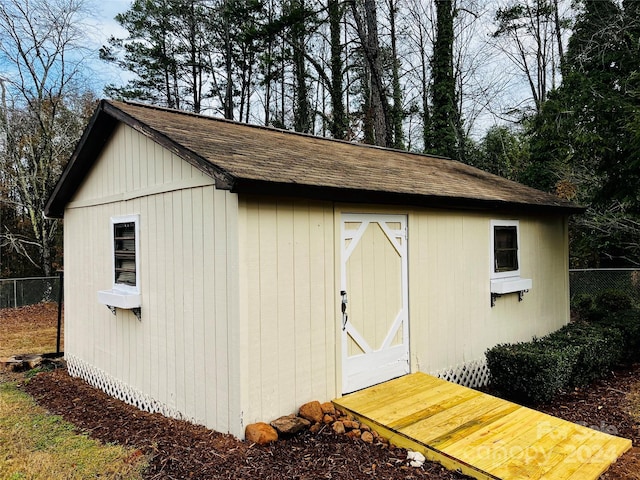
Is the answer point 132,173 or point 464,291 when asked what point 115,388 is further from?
point 464,291

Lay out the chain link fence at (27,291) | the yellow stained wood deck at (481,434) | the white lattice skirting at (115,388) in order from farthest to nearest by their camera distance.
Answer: the chain link fence at (27,291), the white lattice skirting at (115,388), the yellow stained wood deck at (481,434)

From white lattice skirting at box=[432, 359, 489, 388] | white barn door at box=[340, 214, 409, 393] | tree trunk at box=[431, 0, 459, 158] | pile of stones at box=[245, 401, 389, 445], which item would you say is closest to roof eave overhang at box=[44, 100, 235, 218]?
white barn door at box=[340, 214, 409, 393]

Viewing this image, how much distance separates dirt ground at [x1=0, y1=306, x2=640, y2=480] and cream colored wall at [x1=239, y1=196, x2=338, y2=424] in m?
0.41

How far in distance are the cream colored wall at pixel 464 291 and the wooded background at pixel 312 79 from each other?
158 inches

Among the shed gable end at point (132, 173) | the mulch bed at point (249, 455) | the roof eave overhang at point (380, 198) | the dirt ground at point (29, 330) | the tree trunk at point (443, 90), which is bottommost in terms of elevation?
the dirt ground at point (29, 330)

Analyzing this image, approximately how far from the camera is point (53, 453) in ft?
14.0

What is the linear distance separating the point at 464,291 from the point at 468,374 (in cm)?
120

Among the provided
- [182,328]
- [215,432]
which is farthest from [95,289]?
[215,432]

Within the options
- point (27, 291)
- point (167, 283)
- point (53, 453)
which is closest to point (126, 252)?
point (167, 283)

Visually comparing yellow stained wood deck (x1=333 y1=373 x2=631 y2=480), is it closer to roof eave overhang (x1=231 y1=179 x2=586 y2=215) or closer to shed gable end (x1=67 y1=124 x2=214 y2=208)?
roof eave overhang (x1=231 y1=179 x2=586 y2=215)

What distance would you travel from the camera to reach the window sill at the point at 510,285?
667cm

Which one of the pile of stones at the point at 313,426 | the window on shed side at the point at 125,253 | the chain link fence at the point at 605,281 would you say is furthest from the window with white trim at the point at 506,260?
the chain link fence at the point at 605,281

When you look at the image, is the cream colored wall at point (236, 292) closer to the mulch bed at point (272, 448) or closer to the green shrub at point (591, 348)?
the mulch bed at point (272, 448)

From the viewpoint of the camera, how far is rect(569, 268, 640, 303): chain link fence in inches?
426
